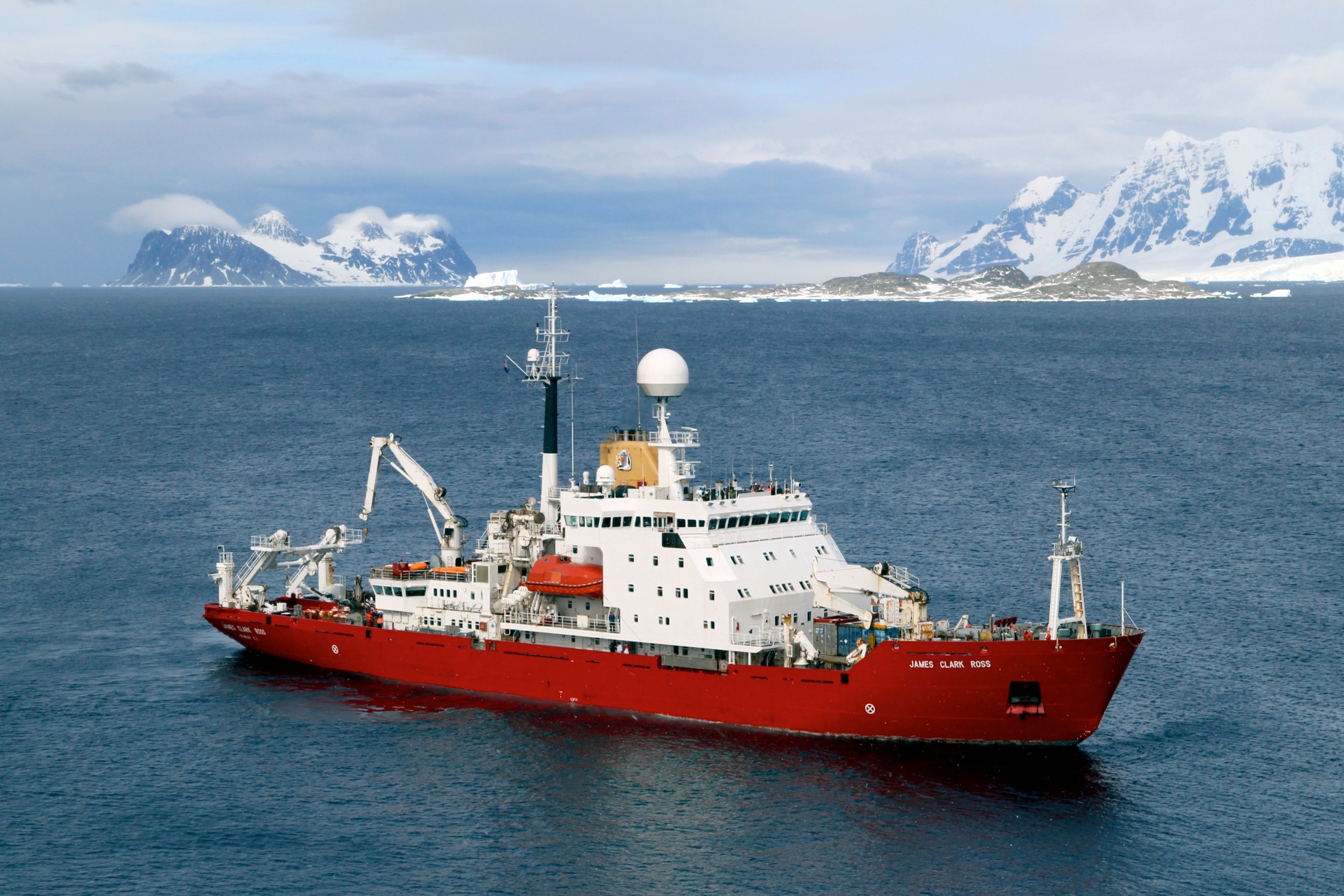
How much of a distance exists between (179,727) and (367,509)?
1277 cm

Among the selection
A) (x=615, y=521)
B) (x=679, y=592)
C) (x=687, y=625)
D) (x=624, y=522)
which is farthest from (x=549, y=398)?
(x=687, y=625)

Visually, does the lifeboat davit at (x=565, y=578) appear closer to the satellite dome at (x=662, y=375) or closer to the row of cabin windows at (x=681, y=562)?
the row of cabin windows at (x=681, y=562)

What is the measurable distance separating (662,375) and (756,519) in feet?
19.6

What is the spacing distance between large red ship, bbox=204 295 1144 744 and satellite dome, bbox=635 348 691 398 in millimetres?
66

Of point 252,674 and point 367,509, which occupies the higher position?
point 367,509

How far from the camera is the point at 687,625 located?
41.7 metres

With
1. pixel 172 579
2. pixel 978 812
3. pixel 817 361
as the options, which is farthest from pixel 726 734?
pixel 817 361

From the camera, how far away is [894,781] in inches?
1446

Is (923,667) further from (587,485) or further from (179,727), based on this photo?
(179,727)

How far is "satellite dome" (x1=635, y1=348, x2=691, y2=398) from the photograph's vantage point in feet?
149

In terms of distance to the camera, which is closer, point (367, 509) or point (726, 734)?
point (726, 734)

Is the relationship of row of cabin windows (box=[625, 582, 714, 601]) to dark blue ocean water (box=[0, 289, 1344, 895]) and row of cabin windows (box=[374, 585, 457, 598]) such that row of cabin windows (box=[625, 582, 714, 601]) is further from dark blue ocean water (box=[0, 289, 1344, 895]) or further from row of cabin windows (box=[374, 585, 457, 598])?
row of cabin windows (box=[374, 585, 457, 598])

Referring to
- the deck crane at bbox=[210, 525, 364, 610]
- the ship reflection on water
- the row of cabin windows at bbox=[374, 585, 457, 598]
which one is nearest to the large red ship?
the row of cabin windows at bbox=[374, 585, 457, 598]

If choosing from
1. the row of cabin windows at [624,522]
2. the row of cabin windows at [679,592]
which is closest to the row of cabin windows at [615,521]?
the row of cabin windows at [624,522]
